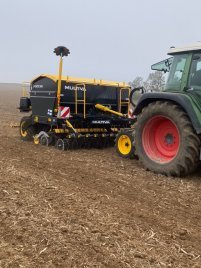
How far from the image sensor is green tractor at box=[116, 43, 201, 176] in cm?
566

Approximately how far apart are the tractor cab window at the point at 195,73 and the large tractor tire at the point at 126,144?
178cm

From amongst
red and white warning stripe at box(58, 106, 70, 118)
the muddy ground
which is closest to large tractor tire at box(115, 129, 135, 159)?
the muddy ground

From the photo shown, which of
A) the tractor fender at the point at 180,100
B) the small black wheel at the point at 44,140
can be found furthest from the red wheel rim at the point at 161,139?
the small black wheel at the point at 44,140

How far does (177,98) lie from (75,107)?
3.73 metres

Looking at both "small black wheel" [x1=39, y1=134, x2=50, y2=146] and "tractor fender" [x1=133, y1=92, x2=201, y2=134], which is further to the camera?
"small black wheel" [x1=39, y1=134, x2=50, y2=146]

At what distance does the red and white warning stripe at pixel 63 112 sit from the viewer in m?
8.55

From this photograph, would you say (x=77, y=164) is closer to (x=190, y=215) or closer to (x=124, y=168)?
(x=124, y=168)

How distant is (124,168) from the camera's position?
21.3 feet

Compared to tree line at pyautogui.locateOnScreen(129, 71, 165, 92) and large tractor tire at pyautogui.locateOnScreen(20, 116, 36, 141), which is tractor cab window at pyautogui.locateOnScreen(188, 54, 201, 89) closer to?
tree line at pyautogui.locateOnScreen(129, 71, 165, 92)

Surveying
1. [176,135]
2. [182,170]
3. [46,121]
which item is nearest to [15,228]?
[182,170]

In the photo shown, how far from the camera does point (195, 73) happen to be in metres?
5.91

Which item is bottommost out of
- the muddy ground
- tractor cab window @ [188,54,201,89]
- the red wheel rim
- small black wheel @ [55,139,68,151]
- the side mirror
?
the muddy ground

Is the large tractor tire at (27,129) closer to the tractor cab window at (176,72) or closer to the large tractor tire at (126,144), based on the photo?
the large tractor tire at (126,144)

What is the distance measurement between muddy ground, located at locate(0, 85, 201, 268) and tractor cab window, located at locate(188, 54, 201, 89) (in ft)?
4.79
